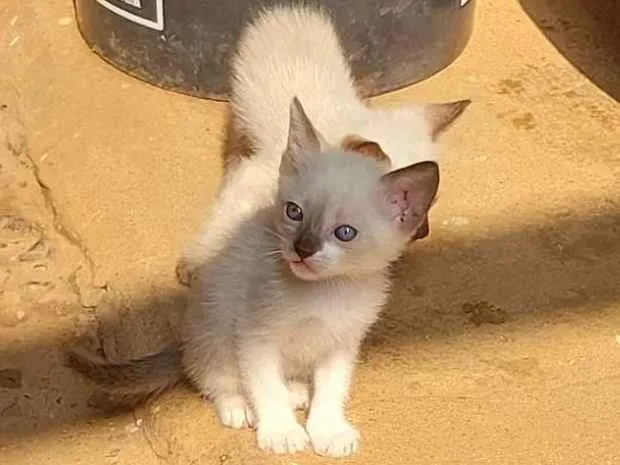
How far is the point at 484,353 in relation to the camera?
70.3 inches

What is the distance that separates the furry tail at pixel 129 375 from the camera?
1709 mm

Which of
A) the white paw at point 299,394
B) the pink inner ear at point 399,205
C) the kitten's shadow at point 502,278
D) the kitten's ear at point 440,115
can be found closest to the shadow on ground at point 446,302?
the kitten's shadow at point 502,278

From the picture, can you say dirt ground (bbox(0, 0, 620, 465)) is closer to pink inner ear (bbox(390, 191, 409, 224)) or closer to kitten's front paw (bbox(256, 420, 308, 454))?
kitten's front paw (bbox(256, 420, 308, 454))

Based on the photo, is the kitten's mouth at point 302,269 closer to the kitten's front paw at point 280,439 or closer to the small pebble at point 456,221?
the kitten's front paw at point 280,439

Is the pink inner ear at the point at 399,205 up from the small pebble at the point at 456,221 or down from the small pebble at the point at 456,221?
up

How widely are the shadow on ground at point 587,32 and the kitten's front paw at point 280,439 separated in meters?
0.91

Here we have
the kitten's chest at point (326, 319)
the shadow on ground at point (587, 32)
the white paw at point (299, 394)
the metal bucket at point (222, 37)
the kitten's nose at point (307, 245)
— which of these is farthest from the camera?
the shadow on ground at point (587, 32)

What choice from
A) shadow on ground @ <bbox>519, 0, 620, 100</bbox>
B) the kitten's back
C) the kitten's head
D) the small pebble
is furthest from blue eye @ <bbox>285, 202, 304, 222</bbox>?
shadow on ground @ <bbox>519, 0, 620, 100</bbox>

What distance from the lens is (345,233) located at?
1494mm

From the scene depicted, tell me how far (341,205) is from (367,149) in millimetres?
106

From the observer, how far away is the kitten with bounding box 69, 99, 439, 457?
1.50 meters

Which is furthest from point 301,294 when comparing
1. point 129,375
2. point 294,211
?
point 129,375

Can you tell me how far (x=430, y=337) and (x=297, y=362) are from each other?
0.22 metres

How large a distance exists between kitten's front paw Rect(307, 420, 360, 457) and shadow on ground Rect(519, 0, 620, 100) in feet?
2.86
